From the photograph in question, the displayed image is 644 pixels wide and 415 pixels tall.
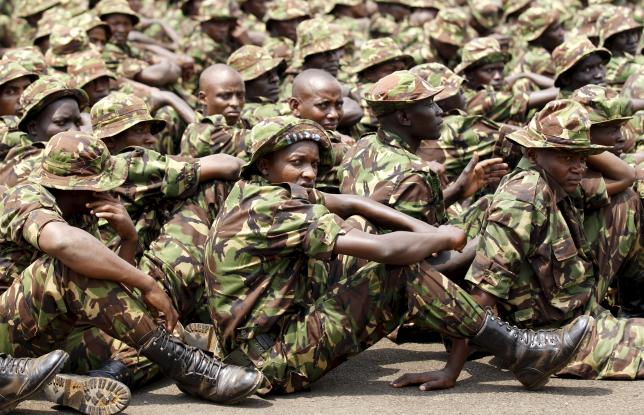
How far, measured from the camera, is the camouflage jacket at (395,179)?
6711 mm

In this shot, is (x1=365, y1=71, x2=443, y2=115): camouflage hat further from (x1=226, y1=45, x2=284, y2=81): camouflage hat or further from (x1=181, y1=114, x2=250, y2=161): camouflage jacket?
(x1=226, y1=45, x2=284, y2=81): camouflage hat

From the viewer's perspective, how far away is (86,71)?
32.6ft

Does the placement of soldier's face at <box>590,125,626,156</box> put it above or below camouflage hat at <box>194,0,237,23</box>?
above

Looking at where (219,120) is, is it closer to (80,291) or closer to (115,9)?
(80,291)

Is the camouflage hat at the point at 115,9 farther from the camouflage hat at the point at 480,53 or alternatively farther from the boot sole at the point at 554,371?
the boot sole at the point at 554,371

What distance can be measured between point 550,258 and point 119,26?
7304 millimetres

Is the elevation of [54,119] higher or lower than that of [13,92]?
higher

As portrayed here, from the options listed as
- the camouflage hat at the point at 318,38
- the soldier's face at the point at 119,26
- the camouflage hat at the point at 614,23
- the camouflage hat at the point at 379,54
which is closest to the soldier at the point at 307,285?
the camouflage hat at the point at 379,54

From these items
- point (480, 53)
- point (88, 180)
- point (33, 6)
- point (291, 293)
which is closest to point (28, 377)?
point (88, 180)

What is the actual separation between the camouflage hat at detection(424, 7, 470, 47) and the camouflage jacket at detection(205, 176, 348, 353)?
6.41m

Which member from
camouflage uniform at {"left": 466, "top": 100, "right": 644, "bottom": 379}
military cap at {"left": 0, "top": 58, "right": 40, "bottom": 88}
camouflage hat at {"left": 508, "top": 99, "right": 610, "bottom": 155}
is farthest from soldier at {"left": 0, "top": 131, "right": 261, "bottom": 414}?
military cap at {"left": 0, "top": 58, "right": 40, "bottom": 88}

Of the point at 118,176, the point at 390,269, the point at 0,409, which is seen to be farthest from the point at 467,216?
the point at 0,409

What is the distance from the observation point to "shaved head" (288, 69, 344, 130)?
28.3ft

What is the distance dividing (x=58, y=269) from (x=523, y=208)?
2539 mm
